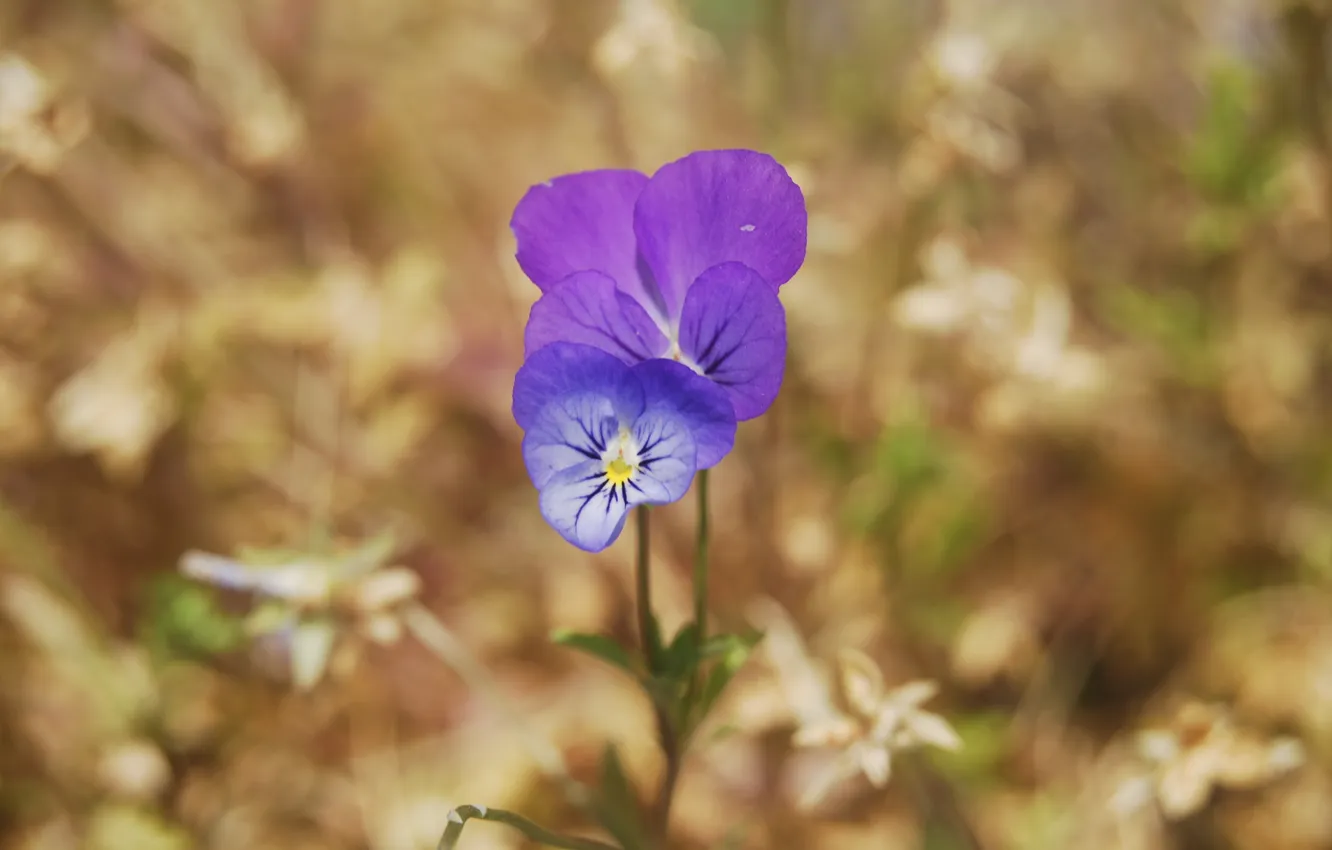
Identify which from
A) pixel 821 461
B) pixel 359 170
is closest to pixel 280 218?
pixel 359 170

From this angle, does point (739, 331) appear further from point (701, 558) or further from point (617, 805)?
point (617, 805)

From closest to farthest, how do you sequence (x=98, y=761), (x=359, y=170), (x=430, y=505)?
(x=98, y=761)
(x=430, y=505)
(x=359, y=170)

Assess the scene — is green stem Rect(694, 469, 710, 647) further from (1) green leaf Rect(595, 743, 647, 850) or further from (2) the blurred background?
(2) the blurred background

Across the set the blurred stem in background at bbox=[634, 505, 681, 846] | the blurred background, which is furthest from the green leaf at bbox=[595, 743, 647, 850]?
the blurred background

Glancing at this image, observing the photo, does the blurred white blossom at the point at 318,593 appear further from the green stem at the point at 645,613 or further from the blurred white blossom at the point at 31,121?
the blurred white blossom at the point at 31,121

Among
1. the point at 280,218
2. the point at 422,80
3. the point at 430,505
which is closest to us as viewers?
the point at 430,505

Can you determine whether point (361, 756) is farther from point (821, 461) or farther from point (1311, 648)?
point (1311, 648)

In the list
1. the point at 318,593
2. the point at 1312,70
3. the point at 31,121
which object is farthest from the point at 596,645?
the point at 1312,70

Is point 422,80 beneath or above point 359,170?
above
